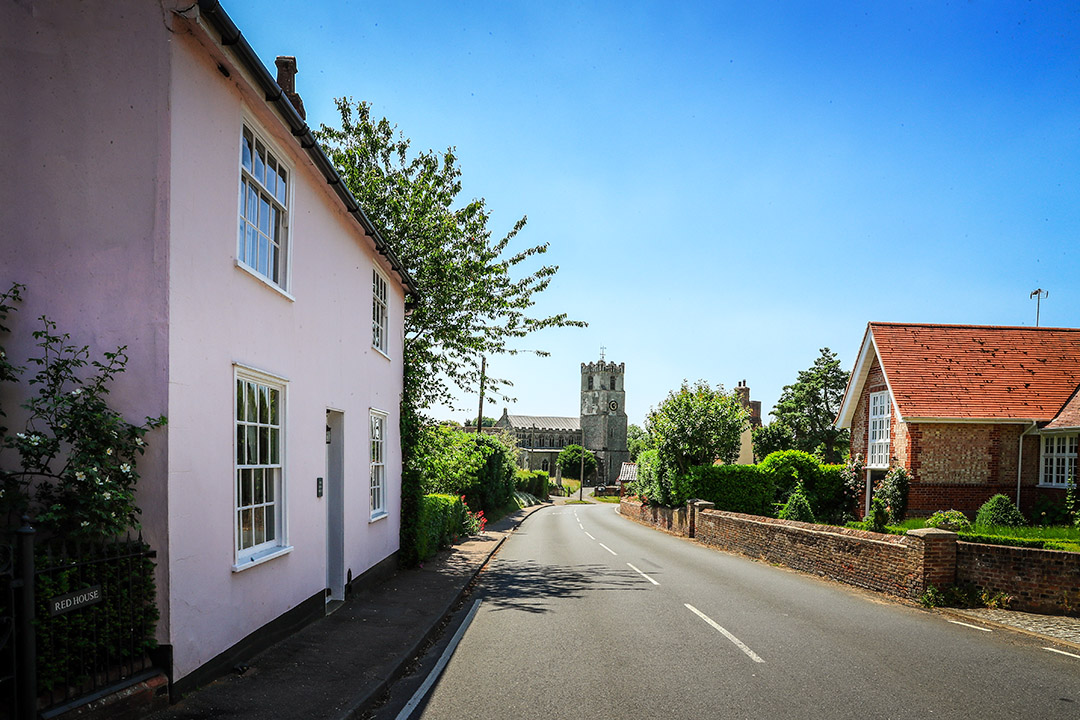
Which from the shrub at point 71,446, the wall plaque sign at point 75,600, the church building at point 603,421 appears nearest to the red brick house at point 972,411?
the shrub at point 71,446

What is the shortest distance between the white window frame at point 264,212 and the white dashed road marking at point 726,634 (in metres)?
6.50

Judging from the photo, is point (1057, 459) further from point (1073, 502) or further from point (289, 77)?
point (289, 77)

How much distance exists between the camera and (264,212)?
7379 millimetres

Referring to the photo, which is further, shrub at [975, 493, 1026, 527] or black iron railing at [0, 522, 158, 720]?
shrub at [975, 493, 1026, 527]

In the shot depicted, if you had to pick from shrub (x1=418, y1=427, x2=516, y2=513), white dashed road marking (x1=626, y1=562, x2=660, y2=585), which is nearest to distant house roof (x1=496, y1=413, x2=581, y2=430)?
shrub (x1=418, y1=427, x2=516, y2=513)

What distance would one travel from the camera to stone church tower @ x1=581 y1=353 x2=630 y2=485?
347 feet

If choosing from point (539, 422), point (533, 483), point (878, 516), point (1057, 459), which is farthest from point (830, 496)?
point (539, 422)

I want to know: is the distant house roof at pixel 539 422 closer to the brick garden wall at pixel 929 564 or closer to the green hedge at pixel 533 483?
the green hedge at pixel 533 483

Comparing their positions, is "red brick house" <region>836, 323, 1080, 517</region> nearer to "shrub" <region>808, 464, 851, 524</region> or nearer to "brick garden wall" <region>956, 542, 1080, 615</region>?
"shrub" <region>808, 464, 851, 524</region>

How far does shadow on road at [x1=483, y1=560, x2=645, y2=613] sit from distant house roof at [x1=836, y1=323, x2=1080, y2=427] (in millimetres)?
13452

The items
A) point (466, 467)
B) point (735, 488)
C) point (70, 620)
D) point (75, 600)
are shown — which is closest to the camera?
point (75, 600)

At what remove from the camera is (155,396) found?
5199mm

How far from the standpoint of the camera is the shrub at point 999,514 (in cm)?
1922

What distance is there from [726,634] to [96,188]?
8.05m
